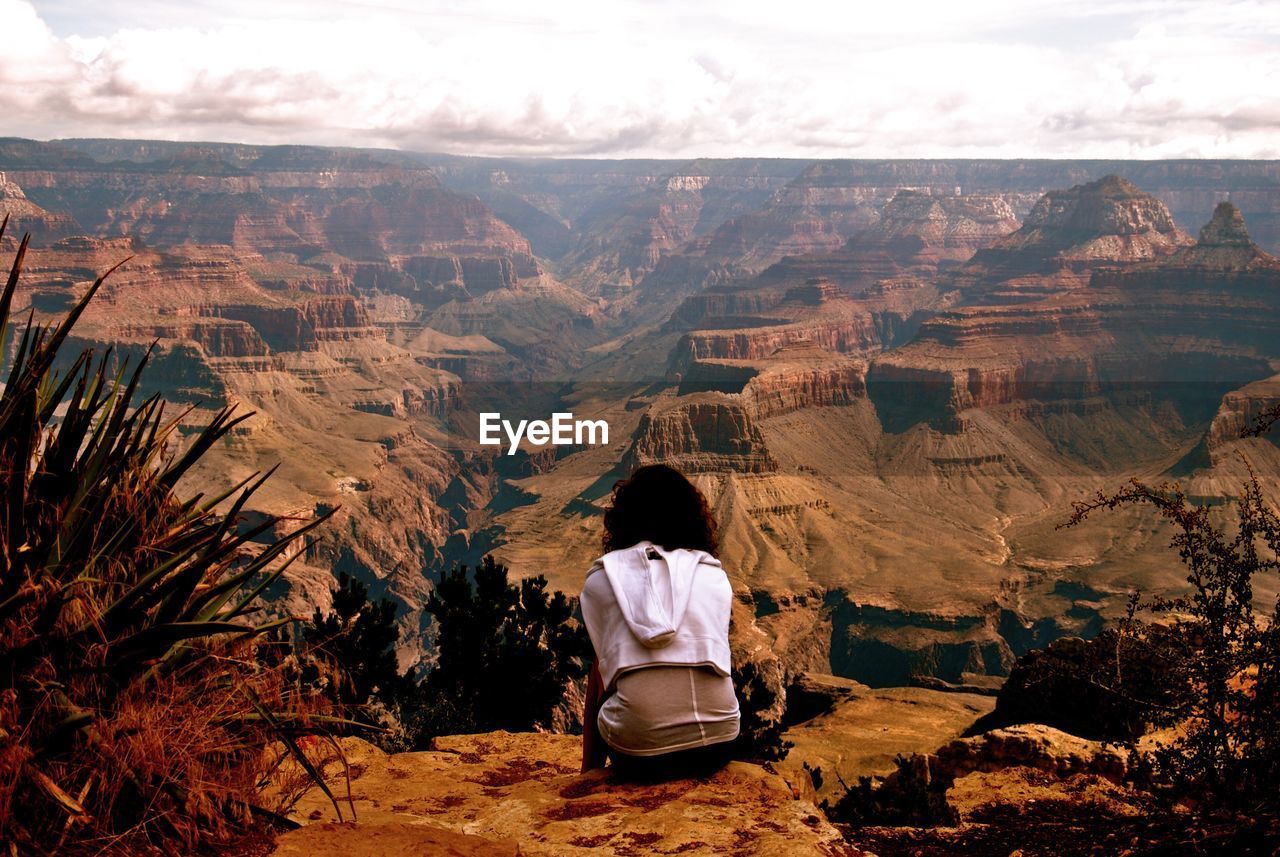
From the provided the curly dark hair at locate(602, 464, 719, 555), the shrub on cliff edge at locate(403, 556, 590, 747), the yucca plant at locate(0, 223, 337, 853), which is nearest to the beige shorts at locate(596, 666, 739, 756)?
the curly dark hair at locate(602, 464, 719, 555)

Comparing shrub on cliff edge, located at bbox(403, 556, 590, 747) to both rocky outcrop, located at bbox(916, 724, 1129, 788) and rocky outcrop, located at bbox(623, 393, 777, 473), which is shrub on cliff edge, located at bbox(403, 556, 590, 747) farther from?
rocky outcrop, located at bbox(623, 393, 777, 473)

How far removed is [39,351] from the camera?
31.8 ft

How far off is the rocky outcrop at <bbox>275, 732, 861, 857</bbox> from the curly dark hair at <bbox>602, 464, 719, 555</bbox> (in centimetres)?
198

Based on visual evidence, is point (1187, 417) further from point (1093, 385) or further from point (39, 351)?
point (39, 351)

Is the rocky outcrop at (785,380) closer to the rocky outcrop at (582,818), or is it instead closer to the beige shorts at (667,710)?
the rocky outcrop at (582,818)

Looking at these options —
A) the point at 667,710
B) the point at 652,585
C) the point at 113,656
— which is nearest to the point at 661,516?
the point at 652,585

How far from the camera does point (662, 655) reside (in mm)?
9641

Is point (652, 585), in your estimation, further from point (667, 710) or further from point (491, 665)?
point (491, 665)

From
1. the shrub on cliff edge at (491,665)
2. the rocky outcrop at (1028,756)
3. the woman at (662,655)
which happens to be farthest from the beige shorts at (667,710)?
the shrub on cliff edge at (491,665)

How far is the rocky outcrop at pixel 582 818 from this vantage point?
888cm

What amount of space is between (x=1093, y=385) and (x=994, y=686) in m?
134

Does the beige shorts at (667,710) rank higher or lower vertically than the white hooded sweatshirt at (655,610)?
lower

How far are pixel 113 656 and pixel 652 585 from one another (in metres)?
4.02

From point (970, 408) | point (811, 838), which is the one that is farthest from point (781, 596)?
point (811, 838)
